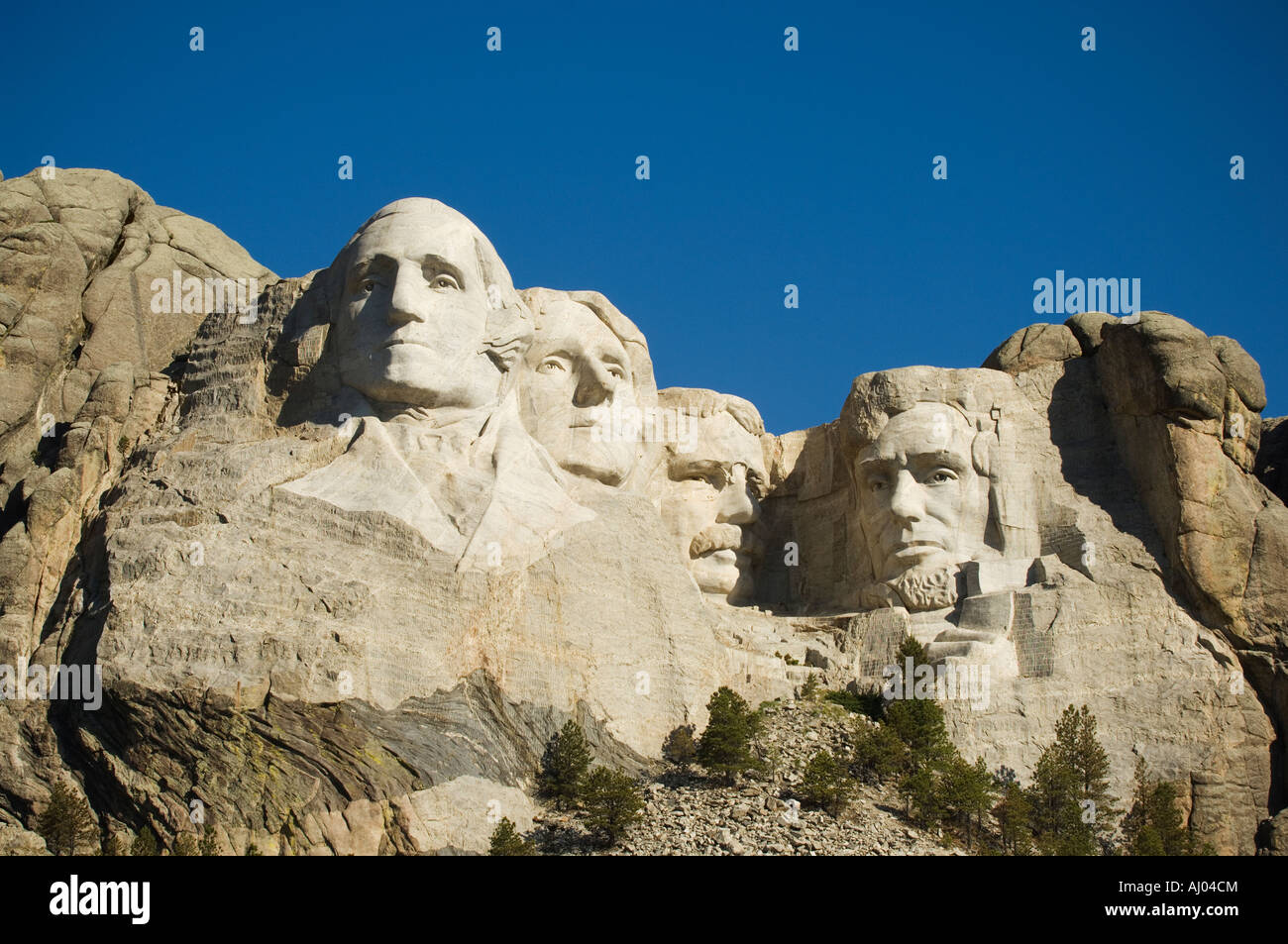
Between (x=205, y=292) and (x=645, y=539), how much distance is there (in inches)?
294

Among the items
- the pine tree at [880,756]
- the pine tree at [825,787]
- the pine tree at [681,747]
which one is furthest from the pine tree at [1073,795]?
the pine tree at [681,747]

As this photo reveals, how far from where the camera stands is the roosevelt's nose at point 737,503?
26703 millimetres

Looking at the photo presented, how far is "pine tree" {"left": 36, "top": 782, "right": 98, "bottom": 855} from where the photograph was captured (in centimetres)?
1883

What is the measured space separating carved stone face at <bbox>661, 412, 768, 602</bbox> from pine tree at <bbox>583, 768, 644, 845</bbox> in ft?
22.4

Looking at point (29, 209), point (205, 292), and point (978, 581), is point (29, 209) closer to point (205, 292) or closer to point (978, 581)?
point (205, 292)

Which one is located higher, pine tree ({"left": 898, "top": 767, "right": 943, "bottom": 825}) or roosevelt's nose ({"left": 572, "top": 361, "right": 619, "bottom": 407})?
roosevelt's nose ({"left": 572, "top": 361, "right": 619, "bottom": 407})

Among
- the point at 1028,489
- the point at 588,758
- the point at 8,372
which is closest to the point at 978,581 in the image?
the point at 1028,489

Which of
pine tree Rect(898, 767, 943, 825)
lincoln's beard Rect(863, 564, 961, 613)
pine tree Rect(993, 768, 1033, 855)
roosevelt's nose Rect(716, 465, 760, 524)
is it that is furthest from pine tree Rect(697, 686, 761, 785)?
roosevelt's nose Rect(716, 465, 760, 524)

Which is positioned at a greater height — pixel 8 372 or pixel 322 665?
pixel 8 372

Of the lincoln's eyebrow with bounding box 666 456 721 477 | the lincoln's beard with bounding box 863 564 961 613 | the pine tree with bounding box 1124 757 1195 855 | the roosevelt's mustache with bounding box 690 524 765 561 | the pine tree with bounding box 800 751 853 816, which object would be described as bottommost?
the pine tree with bounding box 1124 757 1195 855

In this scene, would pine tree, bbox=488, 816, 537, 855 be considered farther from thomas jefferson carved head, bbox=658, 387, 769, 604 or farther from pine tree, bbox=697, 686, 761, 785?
thomas jefferson carved head, bbox=658, 387, 769, 604

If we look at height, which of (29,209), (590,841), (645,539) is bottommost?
(590,841)

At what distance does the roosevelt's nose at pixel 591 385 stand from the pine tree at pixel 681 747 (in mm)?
5088

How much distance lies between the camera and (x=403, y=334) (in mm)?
22375
